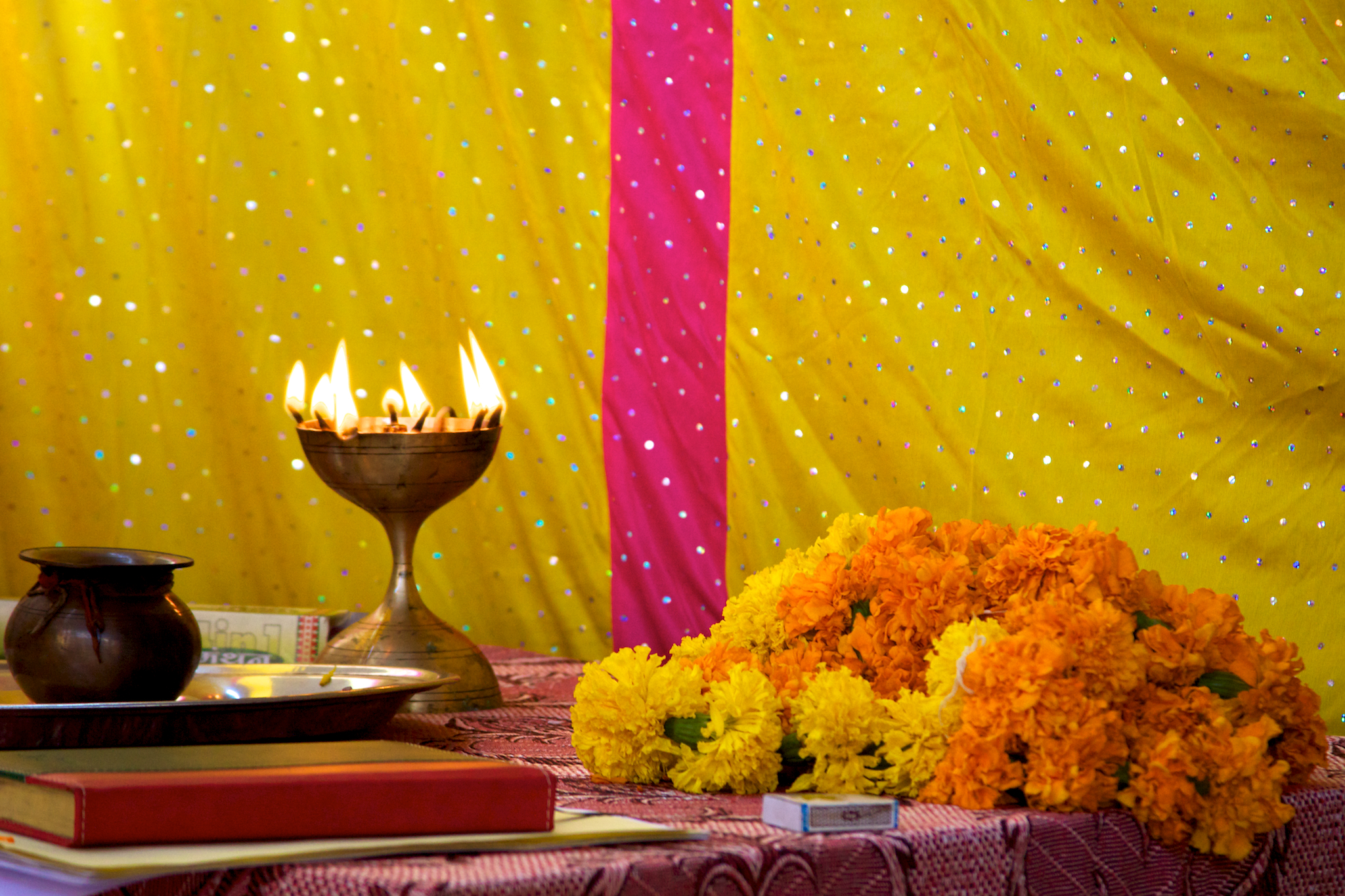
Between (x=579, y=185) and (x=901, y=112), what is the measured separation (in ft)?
1.59

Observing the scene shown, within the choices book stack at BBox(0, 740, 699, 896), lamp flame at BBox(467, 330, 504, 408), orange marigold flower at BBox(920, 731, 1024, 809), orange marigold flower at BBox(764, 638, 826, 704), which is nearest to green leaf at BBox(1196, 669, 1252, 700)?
orange marigold flower at BBox(920, 731, 1024, 809)

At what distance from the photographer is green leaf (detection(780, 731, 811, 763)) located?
0.81 meters

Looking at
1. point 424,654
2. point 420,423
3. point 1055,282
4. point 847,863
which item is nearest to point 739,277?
point 1055,282

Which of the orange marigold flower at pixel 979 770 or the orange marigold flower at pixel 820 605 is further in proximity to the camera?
the orange marigold flower at pixel 820 605

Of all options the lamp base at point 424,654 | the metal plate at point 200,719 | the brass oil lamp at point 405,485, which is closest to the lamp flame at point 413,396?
the brass oil lamp at point 405,485

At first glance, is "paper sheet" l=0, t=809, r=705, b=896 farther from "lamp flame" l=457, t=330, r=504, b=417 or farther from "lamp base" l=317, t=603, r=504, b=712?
"lamp flame" l=457, t=330, r=504, b=417

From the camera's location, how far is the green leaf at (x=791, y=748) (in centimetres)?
81

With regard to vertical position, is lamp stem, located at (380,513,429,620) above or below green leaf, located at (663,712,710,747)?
above

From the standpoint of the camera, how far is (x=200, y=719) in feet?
2.88

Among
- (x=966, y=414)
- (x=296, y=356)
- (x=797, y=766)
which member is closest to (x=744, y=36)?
(x=966, y=414)

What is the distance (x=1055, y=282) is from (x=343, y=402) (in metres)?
0.69

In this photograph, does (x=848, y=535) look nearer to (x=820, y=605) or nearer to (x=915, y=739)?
(x=820, y=605)

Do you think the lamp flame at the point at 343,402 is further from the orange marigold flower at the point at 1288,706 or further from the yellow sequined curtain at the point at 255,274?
the orange marigold flower at the point at 1288,706

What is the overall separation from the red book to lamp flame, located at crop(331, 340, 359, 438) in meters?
0.45
